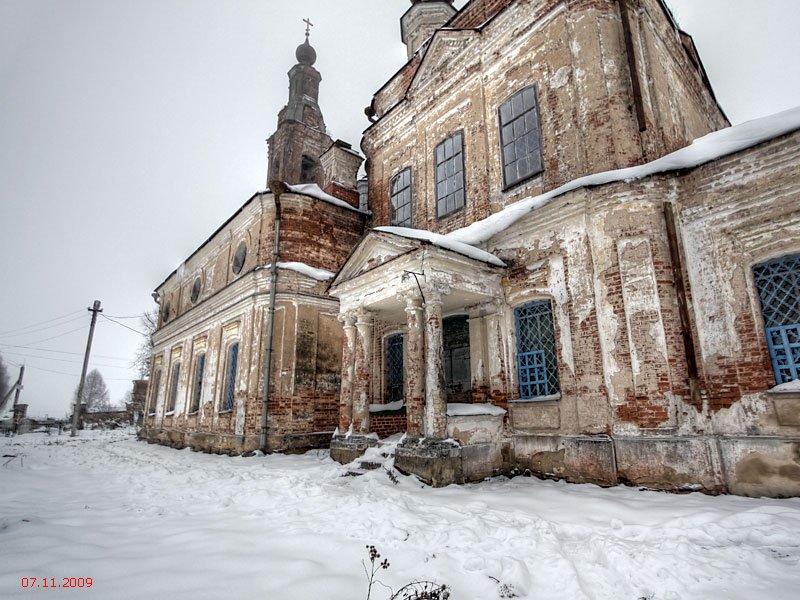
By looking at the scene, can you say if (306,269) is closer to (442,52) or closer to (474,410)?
(442,52)

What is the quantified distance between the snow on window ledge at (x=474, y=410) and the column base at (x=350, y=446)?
1.95 m

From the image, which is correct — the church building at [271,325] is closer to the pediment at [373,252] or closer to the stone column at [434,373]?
the pediment at [373,252]

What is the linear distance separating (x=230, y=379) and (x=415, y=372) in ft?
28.5

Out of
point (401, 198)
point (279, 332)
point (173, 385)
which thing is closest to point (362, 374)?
point (279, 332)

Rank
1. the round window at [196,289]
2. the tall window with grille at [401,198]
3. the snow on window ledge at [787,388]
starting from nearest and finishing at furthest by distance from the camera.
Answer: the snow on window ledge at [787,388] → the tall window with grille at [401,198] → the round window at [196,289]

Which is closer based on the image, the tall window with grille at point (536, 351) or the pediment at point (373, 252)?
the tall window with grille at point (536, 351)

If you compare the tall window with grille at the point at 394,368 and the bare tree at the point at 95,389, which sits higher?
the bare tree at the point at 95,389

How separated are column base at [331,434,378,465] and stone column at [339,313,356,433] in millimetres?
322

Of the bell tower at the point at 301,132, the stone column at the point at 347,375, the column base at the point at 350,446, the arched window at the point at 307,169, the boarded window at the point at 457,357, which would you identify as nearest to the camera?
the column base at the point at 350,446

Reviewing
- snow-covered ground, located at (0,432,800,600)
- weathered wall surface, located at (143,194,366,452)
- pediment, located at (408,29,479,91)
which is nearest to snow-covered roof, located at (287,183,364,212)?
weathered wall surface, located at (143,194,366,452)

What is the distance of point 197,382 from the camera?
659 inches

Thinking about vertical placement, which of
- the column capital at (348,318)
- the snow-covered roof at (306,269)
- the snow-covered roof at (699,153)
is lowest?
the column capital at (348,318)

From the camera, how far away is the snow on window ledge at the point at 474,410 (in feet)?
24.5

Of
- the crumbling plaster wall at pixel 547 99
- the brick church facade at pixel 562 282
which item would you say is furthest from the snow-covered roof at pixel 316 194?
the crumbling plaster wall at pixel 547 99
